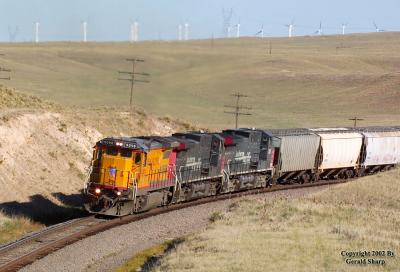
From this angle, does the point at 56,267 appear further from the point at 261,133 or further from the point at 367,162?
the point at 367,162

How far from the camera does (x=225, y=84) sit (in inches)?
5625

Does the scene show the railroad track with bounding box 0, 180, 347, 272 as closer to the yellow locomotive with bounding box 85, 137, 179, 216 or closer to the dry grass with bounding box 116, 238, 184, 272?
the yellow locomotive with bounding box 85, 137, 179, 216

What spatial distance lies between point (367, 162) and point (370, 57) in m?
129

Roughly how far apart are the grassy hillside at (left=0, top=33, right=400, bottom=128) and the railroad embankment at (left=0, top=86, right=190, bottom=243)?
36.8 m

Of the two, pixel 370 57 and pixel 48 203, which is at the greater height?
pixel 370 57

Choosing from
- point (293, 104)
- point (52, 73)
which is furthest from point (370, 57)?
point (52, 73)

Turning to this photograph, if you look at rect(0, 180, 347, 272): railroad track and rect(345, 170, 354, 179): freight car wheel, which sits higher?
rect(0, 180, 347, 272): railroad track

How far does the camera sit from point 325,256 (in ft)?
75.5

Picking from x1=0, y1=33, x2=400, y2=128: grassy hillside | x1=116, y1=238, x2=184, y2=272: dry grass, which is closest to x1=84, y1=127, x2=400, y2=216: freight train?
x1=116, y1=238, x2=184, y2=272: dry grass

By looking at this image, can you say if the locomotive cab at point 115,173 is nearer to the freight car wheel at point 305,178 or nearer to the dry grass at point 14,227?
the dry grass at point 14,227

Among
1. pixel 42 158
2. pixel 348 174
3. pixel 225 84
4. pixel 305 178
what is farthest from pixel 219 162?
pixel 225 84

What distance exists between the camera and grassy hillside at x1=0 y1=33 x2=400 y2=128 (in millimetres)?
108062

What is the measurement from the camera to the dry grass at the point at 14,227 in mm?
32897

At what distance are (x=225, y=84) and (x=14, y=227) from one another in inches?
4354
